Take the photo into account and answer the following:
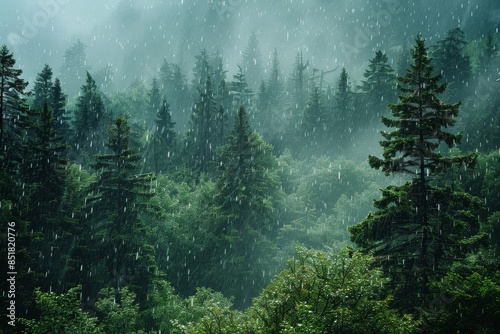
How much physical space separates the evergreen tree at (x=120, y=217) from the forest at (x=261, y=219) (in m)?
0.13

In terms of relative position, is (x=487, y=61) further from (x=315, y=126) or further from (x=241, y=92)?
(x=241, y=92)

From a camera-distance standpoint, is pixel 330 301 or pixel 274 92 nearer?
pixel 330 301

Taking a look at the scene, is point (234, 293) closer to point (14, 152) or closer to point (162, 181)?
point (162, 181)

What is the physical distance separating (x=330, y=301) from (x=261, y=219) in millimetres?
21648

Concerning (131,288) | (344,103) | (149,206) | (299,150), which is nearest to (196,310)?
(131,288)

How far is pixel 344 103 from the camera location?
63.1 metres

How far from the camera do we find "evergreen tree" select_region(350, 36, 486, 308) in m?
13.5

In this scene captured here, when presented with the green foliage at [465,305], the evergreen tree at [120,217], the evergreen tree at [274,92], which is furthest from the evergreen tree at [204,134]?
the green foliage at [465,305]

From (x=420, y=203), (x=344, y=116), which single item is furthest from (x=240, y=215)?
(x=344, y=116)

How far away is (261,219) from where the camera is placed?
112ft

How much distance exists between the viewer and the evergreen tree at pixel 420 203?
44.3 ft

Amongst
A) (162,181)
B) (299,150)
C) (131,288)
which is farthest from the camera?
(299,150)

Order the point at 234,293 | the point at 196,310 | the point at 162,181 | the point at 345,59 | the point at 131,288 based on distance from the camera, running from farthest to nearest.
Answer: the point at 345,59
the point at 162,181
the point at 234,293
the point at 131,288
the point at 196,310

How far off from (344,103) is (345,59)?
3426 inches
